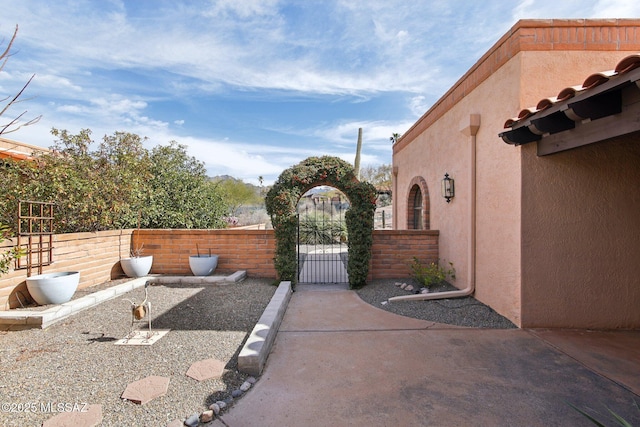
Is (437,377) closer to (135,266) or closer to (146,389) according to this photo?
(146,389)

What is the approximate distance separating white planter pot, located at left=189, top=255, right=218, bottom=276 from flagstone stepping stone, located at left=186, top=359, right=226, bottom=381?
386cm

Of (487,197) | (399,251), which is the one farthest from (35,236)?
(487,197)

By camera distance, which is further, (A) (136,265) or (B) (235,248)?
(B) (235,248)

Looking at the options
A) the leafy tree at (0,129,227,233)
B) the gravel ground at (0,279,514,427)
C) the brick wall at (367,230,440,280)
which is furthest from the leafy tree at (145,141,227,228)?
the brick wall at (367,230,440,280)

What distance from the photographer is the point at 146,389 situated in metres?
2.58

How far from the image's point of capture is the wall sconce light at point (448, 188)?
246 inches

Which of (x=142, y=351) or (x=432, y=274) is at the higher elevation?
(x=432, y=274)

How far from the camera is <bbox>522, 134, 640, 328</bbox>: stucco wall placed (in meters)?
4.12

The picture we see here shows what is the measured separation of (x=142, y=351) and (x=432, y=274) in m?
5.24

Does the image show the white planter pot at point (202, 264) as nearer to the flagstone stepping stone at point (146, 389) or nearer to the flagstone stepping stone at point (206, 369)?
the flagstone stepping stone at point (206, 369)

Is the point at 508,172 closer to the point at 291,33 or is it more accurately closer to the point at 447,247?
the point at 447,247

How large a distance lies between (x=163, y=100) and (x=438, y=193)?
11.1 meters

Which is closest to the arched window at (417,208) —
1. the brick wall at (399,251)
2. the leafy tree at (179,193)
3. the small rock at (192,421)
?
the brick wall at (399,251)

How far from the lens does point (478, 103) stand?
5336 mm
